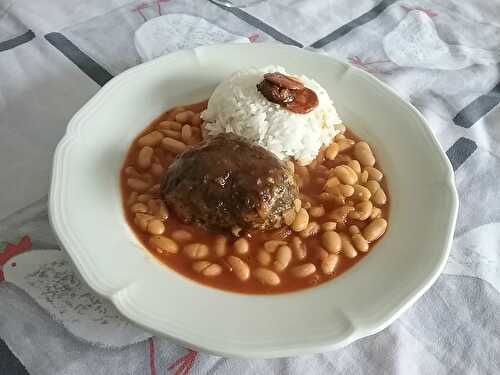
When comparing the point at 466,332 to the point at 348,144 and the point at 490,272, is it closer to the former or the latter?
the point at 490,272

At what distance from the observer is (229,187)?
2.13m

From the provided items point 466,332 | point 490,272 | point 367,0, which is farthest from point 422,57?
point 466,332

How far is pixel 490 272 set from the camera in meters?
2.33

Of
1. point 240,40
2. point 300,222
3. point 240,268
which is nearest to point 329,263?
point 300,222

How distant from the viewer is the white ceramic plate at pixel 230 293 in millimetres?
1845

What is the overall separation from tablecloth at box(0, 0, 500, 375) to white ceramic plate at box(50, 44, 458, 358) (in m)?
0.18

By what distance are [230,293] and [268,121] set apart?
36.3 inches

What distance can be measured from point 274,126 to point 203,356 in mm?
1106

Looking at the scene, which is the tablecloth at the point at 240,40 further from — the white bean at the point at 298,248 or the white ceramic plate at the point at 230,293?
the white bean at the point at 298,248

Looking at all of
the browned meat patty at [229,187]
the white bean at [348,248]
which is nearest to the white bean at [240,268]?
the browned meat patty at [229,187]

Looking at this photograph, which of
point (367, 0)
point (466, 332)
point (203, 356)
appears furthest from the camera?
point (367, 0)

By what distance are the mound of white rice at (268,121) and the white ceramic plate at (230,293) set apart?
0.18 m

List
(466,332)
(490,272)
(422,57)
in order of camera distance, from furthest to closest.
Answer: (422,57), (490,272), (466,332)

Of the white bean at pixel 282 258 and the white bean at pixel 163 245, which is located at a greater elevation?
the white bean at pixel 163 245
